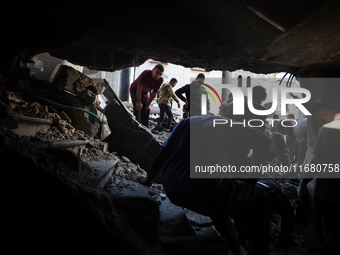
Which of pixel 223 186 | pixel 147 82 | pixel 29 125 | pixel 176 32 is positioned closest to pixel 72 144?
pixel 29 125

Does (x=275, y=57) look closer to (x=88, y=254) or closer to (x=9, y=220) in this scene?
(x=88, y=254)

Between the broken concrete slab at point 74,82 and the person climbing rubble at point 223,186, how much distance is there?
2615 mm

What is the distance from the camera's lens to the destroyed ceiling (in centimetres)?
182

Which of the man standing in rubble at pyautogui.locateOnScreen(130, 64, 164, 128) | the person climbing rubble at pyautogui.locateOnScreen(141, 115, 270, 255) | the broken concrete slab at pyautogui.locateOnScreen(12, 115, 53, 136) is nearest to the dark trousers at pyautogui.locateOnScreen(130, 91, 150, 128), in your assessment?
the man standing in rubble at pyautogui.locateOnScreen(130, 64, 164, 128)

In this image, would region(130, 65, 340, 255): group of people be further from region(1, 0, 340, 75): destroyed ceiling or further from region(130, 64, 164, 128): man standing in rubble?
region(130, 64, 164, 128): man standing in rubble

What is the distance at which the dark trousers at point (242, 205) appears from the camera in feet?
5.61

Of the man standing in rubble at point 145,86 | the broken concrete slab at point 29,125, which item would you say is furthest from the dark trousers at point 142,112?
the broken concrete slab at point 29,125

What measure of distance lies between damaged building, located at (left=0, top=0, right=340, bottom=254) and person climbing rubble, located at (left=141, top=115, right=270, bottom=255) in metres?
0.30

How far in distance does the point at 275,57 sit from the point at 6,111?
294cm

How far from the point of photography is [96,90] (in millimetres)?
4148

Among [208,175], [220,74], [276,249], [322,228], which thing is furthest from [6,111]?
[220,74]

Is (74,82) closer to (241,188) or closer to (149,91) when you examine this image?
(149,91)

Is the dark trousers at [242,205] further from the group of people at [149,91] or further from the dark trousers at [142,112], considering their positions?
the dark trousers at [142,112]

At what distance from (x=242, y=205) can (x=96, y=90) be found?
12.2ft
